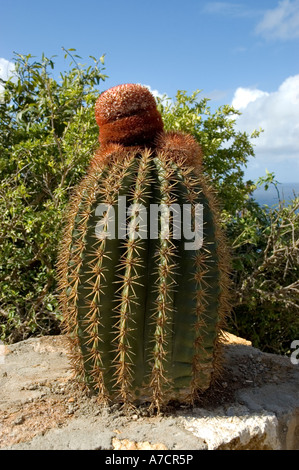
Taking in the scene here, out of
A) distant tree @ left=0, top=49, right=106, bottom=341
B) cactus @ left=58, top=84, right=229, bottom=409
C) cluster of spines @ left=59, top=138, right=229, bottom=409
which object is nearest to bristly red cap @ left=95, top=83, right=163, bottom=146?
cactus @ left=58, top=84, right=229, bottom=409

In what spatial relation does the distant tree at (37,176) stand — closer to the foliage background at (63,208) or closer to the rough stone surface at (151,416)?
the foliage background at (63,208)

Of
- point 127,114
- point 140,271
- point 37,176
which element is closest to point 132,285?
point 140,271

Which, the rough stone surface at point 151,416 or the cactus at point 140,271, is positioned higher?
the cactus at point 140,271

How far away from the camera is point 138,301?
231 centimetres

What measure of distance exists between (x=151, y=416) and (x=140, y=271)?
756 mm

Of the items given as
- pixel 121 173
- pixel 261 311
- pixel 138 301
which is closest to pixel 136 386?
pixel 138 301

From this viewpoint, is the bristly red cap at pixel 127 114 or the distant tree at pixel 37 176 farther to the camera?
the distant tree at pixel 37 176

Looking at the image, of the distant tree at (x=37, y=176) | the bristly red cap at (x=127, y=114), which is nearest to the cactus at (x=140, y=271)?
the bristly red cap at (x=127, y=114)

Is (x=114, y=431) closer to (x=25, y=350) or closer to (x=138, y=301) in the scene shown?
(x=138, y=301)

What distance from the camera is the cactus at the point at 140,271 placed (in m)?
2.32

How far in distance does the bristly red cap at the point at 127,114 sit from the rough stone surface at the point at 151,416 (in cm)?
141

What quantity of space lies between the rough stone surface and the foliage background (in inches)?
42.7

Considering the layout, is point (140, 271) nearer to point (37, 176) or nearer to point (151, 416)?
point (151, 416)

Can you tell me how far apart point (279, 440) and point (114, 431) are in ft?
2.90
